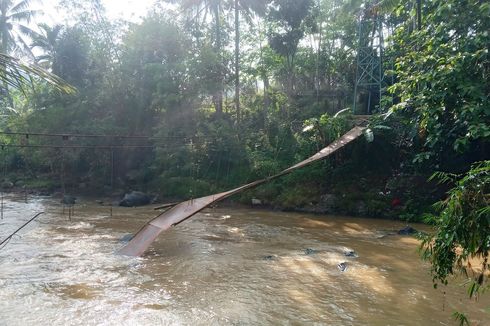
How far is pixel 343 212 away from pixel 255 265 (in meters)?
5.34

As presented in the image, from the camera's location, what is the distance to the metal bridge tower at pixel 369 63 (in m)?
14.6

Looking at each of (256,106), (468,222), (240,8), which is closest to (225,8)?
(240,8)

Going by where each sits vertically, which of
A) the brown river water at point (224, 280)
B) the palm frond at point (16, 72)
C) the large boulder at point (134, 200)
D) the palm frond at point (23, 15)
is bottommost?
the brown river water at point (224, 280)

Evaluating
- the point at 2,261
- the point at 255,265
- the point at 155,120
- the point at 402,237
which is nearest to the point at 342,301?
the point at 255,265

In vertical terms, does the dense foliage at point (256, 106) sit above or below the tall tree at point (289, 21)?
below

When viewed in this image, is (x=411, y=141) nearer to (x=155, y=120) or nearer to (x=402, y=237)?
(x=402, y=237)

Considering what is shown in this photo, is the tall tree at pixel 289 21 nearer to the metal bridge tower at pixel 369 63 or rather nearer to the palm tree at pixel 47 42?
the metal bridge tower at pixel 369 63

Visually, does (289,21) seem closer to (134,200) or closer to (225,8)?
(225,8)

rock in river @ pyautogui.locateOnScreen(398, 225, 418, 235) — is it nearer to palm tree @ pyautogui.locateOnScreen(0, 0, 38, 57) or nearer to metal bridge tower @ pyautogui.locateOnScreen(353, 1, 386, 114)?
metal bridge tower @ pyautogui.locateOnScreen(353, 1, 386, 114)

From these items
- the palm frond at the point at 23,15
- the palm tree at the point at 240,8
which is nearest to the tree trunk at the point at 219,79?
the palm tree at the point at 240,8

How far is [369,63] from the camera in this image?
14734 mm

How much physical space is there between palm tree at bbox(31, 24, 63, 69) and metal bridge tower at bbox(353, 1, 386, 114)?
14.0 metres

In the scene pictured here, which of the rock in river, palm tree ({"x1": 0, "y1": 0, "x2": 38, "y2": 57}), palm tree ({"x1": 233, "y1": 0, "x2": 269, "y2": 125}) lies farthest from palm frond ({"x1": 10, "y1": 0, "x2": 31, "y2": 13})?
the rock in river

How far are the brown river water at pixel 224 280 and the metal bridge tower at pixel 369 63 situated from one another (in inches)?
295
